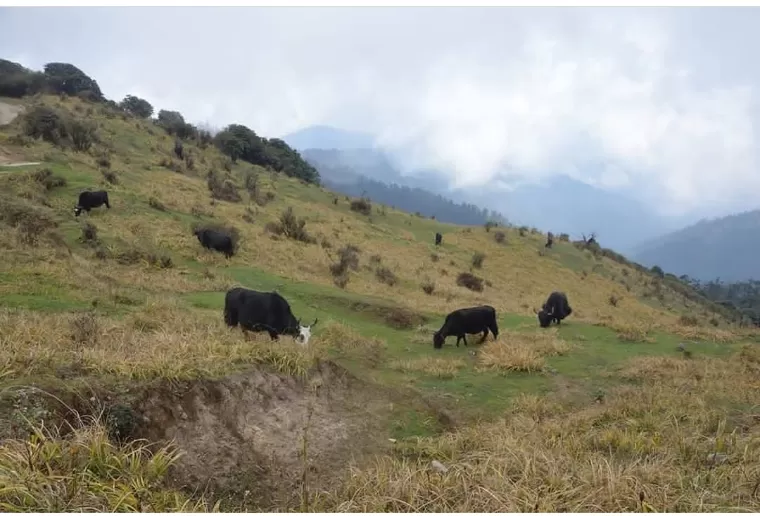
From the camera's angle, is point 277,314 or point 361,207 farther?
point 361,207

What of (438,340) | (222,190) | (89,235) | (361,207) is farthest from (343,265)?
(361,207)

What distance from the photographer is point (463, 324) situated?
15078mm

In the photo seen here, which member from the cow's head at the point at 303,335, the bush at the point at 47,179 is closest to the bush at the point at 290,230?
the bush at the point at 47,179

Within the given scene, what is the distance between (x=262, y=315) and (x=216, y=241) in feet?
37.1

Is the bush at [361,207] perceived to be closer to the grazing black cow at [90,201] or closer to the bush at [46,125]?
the bush at [46,125]

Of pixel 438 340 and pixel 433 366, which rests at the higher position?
pixel 438 340

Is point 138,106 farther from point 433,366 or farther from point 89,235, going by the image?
point 433,366

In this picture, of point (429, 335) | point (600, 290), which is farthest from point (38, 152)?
point (600, 290)

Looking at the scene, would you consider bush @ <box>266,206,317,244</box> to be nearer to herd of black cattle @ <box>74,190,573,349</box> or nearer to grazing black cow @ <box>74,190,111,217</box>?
herd of black cattle @ <box>74,190,573,349</box>

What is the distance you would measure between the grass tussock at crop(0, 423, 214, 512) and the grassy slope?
1688 millimetres

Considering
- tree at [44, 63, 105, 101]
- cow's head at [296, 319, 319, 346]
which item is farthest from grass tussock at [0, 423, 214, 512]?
tree at [44, 63, 105, 101]

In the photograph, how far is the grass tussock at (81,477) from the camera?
4.36 m

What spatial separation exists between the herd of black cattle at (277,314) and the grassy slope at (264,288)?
44 cm

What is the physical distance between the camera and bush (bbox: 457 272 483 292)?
1229 inches
